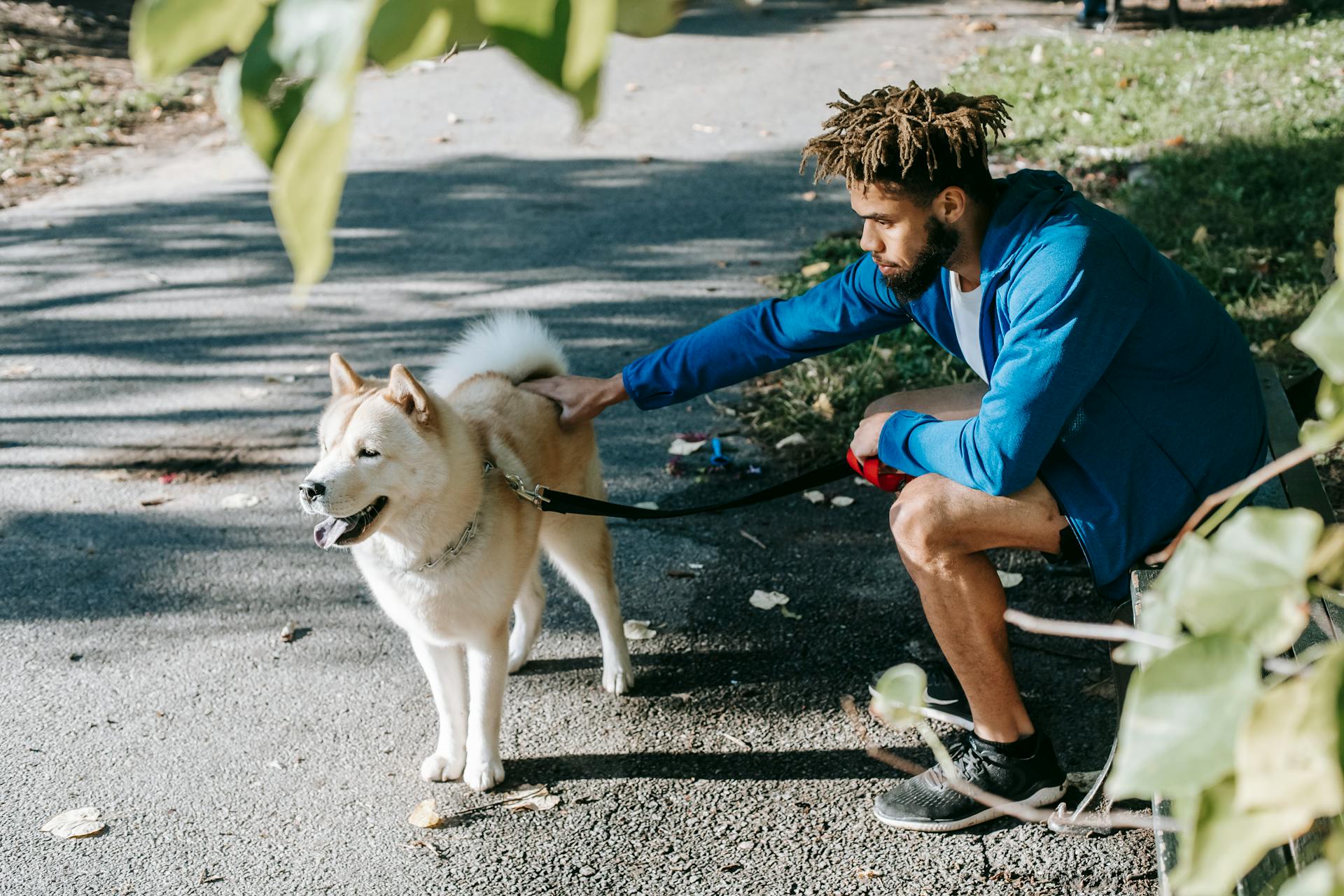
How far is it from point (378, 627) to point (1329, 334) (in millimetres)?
3315

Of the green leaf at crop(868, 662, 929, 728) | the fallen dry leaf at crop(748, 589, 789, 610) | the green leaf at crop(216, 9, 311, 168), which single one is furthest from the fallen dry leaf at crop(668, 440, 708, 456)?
the green leaf at crop(216, 9, 311, 168)

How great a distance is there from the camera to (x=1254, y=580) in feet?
2.39

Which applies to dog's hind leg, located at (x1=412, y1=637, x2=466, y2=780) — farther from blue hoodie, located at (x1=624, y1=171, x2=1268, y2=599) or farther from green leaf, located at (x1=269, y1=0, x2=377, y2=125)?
green leaf, located at (x1=269, y1=0, x2=377, y2=125)

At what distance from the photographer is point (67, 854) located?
2.70m

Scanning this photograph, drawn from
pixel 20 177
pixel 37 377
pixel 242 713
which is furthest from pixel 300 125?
pixel 20 177

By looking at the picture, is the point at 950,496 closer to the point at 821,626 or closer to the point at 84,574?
the point at 821,626

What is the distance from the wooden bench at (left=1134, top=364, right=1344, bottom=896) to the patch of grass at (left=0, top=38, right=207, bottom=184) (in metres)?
8.05

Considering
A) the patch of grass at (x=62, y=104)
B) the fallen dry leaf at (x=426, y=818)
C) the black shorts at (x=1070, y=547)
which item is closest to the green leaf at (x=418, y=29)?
the black shorts at (x=1070, y=547)

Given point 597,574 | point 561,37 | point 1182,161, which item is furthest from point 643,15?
point 1182,161

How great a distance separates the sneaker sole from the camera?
2.71 meters

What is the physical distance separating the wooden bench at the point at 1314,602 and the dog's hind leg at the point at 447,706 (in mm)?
1681

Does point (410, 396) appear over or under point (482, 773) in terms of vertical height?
over

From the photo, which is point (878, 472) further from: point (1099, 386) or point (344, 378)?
point (344, 378)

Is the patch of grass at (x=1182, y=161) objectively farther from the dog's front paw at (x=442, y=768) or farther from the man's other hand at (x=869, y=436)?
the dog's front paw at (x=442, y=768)
